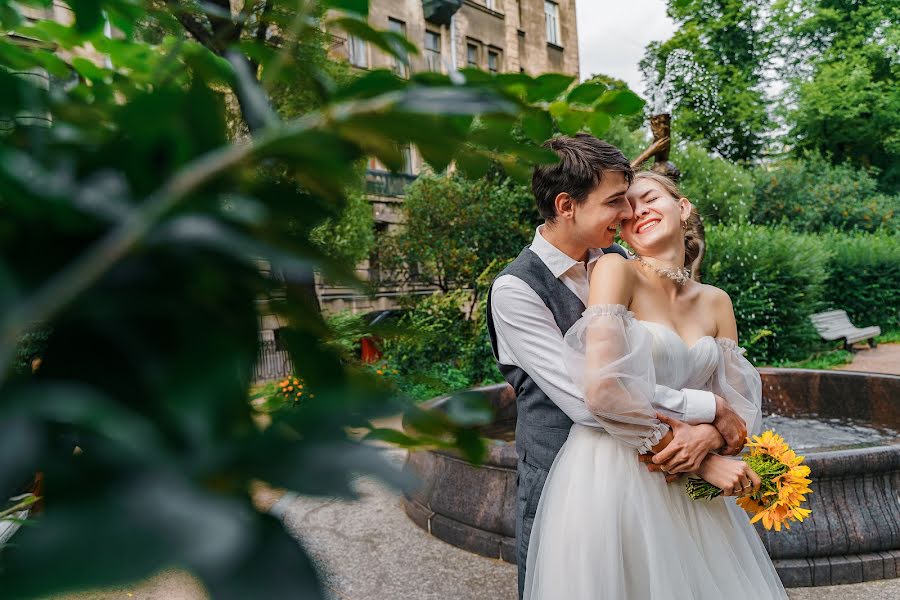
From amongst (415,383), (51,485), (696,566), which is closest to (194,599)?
(51,485)

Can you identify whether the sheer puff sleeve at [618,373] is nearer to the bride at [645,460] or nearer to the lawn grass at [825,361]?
the bride at [645,460]

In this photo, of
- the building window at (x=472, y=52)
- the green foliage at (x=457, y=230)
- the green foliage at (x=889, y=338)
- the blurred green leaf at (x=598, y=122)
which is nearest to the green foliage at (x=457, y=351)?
the green foliage at (x=457, y=230)

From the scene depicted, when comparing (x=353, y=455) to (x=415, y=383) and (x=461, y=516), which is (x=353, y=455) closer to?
(x=415, y=383)

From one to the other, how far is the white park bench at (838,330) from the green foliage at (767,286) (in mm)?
830

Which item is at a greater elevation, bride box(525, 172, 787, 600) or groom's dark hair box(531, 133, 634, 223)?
groom's dark hair box(531, 133, 634, 223)

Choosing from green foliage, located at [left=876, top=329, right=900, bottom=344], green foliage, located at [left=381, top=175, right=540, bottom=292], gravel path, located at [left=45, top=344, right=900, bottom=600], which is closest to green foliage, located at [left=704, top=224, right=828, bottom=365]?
green foliage, located at [left=381, top=175, right=540, bottom=292]

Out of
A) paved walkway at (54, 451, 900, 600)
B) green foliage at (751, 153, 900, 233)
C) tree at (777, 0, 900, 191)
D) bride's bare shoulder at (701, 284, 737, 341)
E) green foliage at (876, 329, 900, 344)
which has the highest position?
tree at (777, 0, 900, 191)

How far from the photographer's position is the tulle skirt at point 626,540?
2141mm

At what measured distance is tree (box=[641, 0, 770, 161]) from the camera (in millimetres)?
24812

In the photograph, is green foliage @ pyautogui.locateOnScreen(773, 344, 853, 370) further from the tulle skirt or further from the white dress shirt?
the white dress shirt

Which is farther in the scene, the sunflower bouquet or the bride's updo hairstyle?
the bride's updo hairstyle

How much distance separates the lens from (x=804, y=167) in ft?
71.7

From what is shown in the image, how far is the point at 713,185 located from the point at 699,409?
16.4 meters

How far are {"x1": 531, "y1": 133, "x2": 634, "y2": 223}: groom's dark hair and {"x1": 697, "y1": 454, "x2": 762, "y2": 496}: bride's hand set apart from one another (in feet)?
3.30
